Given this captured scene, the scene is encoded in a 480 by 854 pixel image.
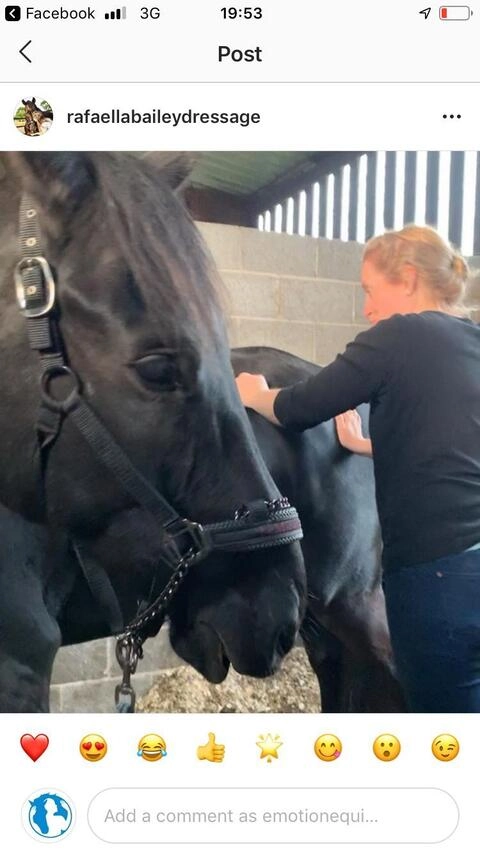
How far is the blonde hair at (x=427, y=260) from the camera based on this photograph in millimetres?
567

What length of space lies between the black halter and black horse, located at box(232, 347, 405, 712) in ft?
0.44

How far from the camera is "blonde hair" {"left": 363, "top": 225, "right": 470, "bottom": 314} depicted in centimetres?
57

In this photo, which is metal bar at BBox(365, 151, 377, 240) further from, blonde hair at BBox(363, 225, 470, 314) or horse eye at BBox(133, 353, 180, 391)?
horse eye at BBox(133, 353, 180, 391)
